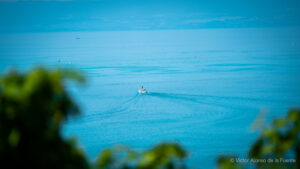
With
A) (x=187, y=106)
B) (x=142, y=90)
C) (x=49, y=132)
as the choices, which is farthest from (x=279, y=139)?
(x=142, y=90)

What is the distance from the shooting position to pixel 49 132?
1.08 meters

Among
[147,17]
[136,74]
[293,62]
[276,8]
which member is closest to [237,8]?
[276,8]

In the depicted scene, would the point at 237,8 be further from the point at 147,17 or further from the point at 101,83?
the point at 101,83

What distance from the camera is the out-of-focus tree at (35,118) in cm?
100

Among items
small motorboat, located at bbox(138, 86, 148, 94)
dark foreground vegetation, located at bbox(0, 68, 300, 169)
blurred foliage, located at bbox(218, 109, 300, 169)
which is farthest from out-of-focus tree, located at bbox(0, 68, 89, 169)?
small motorboat, located at bbox(138, 86, 148, 94)

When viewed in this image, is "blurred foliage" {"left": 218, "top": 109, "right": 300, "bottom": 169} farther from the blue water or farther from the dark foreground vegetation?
the blue water

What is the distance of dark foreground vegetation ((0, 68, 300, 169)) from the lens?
1004mm

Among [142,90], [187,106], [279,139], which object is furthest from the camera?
[142,90]

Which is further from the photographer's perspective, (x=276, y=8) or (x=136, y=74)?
(x=276, y=8)

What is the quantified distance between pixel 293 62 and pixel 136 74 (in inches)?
935

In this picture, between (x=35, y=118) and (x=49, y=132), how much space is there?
79 millimetres

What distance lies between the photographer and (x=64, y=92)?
1043mm

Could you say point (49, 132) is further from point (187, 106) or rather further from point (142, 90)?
point (142, 90)

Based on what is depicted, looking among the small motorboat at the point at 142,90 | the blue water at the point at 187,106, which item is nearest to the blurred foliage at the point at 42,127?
the blue water at the point at 187,106
